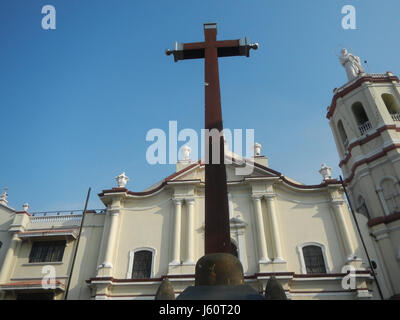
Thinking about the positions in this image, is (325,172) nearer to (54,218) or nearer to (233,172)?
(233,172)

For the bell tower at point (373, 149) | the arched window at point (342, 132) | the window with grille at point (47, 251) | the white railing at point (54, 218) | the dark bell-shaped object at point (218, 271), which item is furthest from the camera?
the arched window at point (342, 132)

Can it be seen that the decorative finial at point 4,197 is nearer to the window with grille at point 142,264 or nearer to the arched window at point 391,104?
the window with grille at point 142,264

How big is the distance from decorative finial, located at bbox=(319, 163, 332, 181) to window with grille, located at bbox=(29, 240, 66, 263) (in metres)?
14.3

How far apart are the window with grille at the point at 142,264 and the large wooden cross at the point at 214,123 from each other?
10274 mm

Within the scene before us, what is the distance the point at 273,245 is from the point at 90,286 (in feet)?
28.5

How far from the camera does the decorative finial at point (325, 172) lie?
17.0 m

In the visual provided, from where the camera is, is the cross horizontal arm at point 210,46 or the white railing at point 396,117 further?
the white railing at point 396,117

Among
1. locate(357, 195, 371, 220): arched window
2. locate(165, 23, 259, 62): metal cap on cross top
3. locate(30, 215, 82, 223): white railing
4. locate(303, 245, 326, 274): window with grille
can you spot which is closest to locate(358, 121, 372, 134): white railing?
locate(357, 195, 371, 220): arched window

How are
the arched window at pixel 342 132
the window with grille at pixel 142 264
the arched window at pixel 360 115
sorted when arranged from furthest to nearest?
the arched window at pixel 342 132 → the arched window at pixel 360 115 → the window with grille at pixel 142 264

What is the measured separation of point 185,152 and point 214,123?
12.9m

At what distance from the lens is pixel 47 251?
1588 centimetres

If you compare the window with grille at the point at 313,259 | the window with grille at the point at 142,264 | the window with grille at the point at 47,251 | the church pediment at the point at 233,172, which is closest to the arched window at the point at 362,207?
the window with grille at the point at 313,259

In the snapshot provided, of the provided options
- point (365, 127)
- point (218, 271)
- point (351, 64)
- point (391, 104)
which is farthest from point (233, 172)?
point (218, 271)
